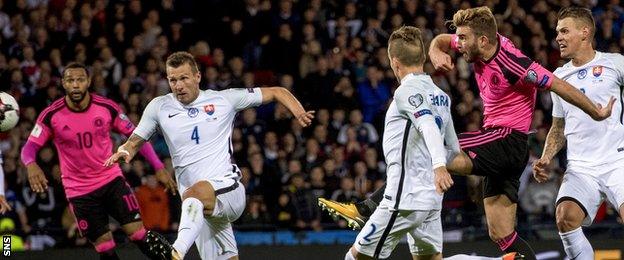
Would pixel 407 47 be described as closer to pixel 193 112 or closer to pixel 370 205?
pixel 370 205

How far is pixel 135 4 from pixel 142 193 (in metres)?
3.52

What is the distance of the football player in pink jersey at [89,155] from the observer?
10711 millimetres

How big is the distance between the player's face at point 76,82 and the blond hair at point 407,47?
12.3 feet

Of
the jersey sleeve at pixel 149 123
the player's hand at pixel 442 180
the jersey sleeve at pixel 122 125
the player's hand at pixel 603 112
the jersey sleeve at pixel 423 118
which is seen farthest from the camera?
the jersey sleeve at pixel 122 125

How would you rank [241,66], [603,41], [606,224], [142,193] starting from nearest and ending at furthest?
[606,224]
[142,193]
[241,66]
[603,41]

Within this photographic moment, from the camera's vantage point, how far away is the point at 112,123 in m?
10.8

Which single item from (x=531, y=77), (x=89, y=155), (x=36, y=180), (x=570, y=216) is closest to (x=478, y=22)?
(x=531, y=77)

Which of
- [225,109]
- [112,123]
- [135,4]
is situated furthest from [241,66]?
[225,109]

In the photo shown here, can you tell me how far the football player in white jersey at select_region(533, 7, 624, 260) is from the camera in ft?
29.1

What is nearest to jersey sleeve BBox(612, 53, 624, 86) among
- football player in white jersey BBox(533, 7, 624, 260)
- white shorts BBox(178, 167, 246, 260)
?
Answer: football player in white jersey BBox(533, 7, 624, 260)

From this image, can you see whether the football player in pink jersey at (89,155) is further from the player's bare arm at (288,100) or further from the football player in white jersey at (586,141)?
the football player in white jersey at (586,141)

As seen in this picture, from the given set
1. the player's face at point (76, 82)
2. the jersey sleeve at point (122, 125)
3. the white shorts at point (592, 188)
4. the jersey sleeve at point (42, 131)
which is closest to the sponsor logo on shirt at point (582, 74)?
the white shorts at point (592, 188)

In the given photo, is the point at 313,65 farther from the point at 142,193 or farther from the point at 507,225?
the point at 507,225

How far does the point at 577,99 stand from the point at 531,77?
1.19ft
